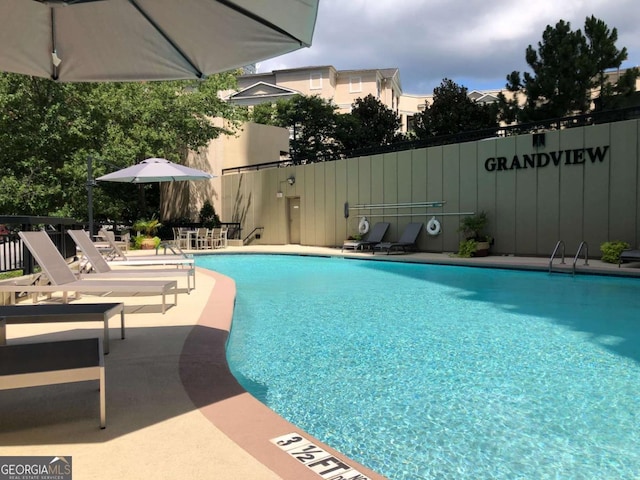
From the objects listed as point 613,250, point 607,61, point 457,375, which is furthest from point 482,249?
point 607,61

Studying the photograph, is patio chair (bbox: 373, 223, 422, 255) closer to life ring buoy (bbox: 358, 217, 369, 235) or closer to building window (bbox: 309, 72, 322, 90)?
life ring buoy (bbox: 358, 217, 369, 235)

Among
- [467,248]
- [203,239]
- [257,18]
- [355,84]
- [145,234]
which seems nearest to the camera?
[257,18]

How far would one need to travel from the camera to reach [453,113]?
23.8 metres

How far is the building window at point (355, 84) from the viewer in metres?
38.9

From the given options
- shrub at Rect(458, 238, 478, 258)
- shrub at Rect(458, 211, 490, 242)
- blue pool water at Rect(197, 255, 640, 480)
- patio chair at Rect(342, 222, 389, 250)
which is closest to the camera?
blue pool water at Rect(197, 255, 640, 480)

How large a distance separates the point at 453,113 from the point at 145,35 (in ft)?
73.9

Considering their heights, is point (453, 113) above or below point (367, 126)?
below

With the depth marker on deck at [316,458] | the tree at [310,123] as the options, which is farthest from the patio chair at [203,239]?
the depth marker on deck at [316,458]

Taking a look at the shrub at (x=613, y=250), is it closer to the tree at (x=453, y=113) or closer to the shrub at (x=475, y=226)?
the shrub at (x=475, y=226)

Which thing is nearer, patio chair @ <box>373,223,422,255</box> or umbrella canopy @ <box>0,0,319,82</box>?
umbrella canopy @ <box>0,0,319,82</box>

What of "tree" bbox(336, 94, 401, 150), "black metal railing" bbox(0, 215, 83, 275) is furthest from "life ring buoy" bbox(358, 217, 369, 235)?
"tree" bbox(336, 94, 401, 150)

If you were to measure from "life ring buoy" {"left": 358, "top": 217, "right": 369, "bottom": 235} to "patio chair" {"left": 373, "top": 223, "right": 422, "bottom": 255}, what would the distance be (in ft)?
3.78

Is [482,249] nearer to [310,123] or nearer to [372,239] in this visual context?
[372,239]

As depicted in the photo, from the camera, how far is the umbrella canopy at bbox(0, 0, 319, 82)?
3.02 m
